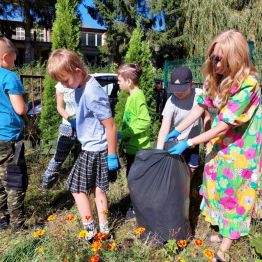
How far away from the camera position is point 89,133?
7.06 feet

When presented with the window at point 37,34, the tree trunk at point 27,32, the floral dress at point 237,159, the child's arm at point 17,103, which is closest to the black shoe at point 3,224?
the child's arm at point 17,103

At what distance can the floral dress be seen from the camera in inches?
73.8

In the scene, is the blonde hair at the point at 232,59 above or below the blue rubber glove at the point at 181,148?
above

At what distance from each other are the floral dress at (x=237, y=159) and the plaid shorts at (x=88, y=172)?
753 millimetres

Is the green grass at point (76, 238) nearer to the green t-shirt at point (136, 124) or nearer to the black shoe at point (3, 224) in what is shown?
the black shoe at point (3, 224)

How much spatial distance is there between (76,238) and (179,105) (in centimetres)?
132

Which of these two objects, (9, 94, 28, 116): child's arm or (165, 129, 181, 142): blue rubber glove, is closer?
(9, 94, 28, 116): child's arm

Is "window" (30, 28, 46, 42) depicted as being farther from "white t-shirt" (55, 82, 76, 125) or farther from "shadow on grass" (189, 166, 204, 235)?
"shadow on grass" (189, 166, 204, 235)

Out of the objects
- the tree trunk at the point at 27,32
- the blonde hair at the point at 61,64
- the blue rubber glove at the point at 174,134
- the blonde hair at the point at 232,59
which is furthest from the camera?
the tree trunk at the point at 27,32

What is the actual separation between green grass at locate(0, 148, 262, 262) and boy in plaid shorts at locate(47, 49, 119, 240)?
0.24 meters

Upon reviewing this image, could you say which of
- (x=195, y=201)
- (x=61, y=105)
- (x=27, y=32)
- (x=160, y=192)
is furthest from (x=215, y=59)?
(x=27, y=32)

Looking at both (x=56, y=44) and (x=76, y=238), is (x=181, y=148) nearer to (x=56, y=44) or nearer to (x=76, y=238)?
(x=76, y=238)

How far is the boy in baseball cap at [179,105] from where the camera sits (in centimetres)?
250

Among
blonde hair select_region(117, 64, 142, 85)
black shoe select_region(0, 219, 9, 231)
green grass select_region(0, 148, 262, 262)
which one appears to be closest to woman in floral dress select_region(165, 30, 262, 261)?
green grass select_region(0, 148, 262, 262)
